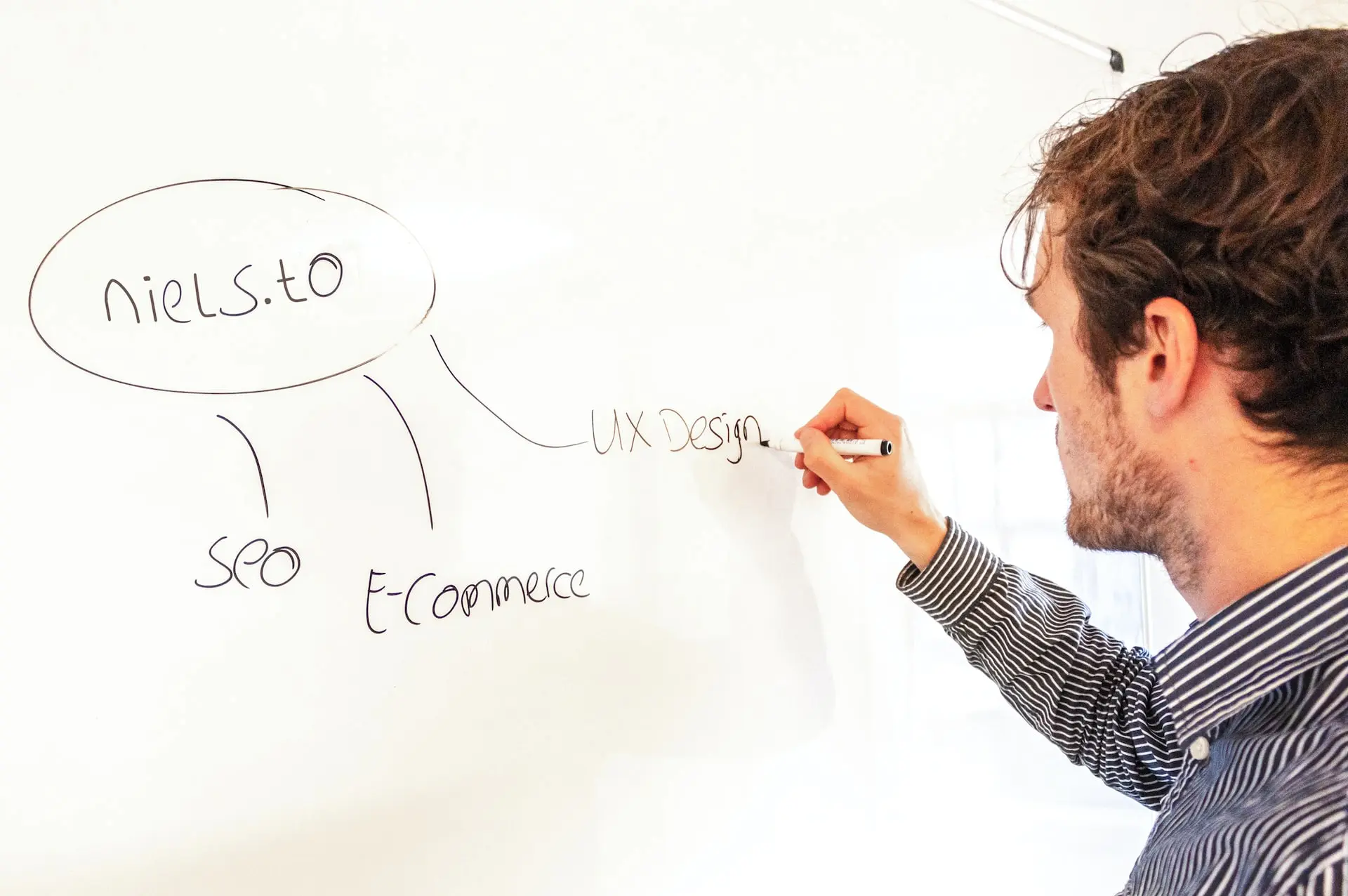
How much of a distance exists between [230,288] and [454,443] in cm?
18

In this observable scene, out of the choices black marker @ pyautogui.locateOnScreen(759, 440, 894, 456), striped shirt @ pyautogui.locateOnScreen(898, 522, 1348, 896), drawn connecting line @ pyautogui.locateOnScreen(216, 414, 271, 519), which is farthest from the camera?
black marker @ pyautogui.locateOnScreen(759, 440, 894, 456)

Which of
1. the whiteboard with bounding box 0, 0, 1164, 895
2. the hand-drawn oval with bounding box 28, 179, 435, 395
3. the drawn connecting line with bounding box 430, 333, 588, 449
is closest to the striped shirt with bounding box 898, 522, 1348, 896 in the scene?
the whiteboard with bounding box 0, 0, 1164, 895

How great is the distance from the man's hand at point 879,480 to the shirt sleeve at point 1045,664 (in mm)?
24

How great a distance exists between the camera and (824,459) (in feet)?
2.59

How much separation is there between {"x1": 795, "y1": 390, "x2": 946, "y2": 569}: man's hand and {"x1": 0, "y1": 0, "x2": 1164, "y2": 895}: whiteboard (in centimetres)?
3

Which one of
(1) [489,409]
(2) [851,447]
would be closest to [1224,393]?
(2) [851,447]

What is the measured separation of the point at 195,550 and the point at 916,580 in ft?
2.04

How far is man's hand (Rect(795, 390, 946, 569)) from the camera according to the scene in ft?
2.68

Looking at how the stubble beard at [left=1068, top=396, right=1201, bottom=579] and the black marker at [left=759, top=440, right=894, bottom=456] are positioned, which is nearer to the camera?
the stubble beard at [left=1068, top=396, right=1201, bottom=579]

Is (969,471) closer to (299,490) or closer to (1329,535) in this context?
(1329,535)

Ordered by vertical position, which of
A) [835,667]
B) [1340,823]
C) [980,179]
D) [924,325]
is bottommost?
[1340,823]

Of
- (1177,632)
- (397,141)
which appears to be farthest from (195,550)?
(1177,632)

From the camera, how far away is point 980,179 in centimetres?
102

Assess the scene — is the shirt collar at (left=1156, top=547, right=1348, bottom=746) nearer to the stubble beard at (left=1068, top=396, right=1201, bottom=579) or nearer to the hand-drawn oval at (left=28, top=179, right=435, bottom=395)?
→ the stubble beard at (left=1068, top=396, right=1201, bottom=579)
